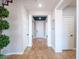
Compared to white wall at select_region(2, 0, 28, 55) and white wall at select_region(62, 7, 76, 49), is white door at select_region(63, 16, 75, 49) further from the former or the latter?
white wall at select_region(2, 0, 28, 55)

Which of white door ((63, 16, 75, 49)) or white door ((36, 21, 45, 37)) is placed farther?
white door ((36, 21, 45, 37))

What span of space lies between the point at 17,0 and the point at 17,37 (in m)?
1.79

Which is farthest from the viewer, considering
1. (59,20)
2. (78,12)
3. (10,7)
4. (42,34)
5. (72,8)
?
(42,34)

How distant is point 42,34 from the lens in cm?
1922

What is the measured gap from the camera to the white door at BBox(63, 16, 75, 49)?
7.18m

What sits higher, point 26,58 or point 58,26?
point 58,26

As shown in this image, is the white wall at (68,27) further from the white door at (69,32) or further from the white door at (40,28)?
the white door at (40,28)

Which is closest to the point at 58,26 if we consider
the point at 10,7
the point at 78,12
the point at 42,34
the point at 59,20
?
the point at 59,20

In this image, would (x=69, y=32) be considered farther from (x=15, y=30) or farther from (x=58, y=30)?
(x=15, y=30)

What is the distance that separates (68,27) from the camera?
7.21 m

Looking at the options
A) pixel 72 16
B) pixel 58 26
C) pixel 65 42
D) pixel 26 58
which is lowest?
pixel 26 58

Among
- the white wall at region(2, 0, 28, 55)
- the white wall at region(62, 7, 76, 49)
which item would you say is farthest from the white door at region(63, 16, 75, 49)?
the white wall at region(2, 0, 28, 55)

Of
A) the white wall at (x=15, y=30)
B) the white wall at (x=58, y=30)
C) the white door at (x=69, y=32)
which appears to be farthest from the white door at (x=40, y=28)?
the white wall at (x=15, y=30)

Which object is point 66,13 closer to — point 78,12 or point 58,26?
point 58,26
